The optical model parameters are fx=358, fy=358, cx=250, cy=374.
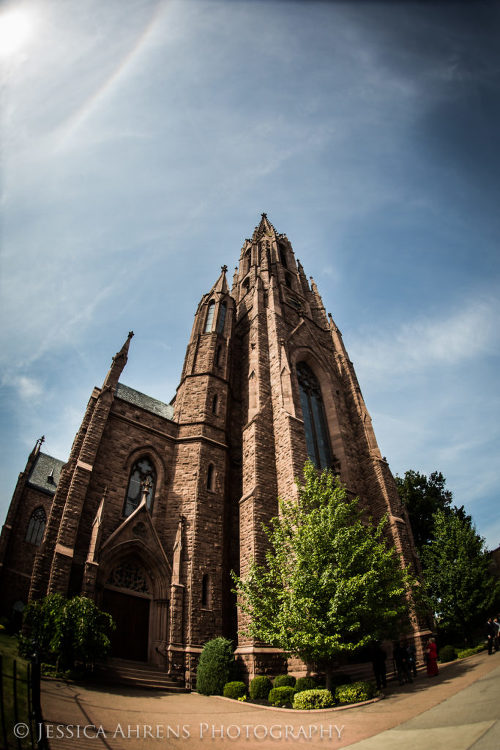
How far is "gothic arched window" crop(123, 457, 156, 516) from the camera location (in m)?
14.8

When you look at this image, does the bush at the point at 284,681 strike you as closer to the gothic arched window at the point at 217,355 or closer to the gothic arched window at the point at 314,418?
the gothic arched window at the point at 314,418

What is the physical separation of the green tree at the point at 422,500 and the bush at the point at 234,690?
2091 centimetres

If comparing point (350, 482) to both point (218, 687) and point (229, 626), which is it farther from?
point (218, 687)

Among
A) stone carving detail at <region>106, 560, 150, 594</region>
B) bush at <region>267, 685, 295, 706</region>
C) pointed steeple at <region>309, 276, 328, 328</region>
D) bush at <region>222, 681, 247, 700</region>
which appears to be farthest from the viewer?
pointed steeple at <region>309, 276, 328, 328</region>

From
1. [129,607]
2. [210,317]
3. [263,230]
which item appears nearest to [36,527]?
[129,607]

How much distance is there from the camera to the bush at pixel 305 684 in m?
9.43

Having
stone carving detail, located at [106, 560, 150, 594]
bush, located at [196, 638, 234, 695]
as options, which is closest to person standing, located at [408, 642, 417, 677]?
bush, located at [196, 638, 234, 695]

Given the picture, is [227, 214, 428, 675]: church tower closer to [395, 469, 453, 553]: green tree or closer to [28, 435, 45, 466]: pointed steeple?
[395, 469, 453, 553]: green tree

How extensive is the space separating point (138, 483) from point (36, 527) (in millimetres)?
16265

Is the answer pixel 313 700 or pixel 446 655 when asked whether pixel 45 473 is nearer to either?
pixel 313 700

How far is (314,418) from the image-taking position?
21516 mm

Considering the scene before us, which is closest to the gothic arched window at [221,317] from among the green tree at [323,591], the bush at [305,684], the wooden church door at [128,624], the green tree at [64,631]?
the green tree at [323,591]

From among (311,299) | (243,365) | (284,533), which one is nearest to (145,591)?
(284,533)

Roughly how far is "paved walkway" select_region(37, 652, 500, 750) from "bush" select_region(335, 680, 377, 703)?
0.36 metres
